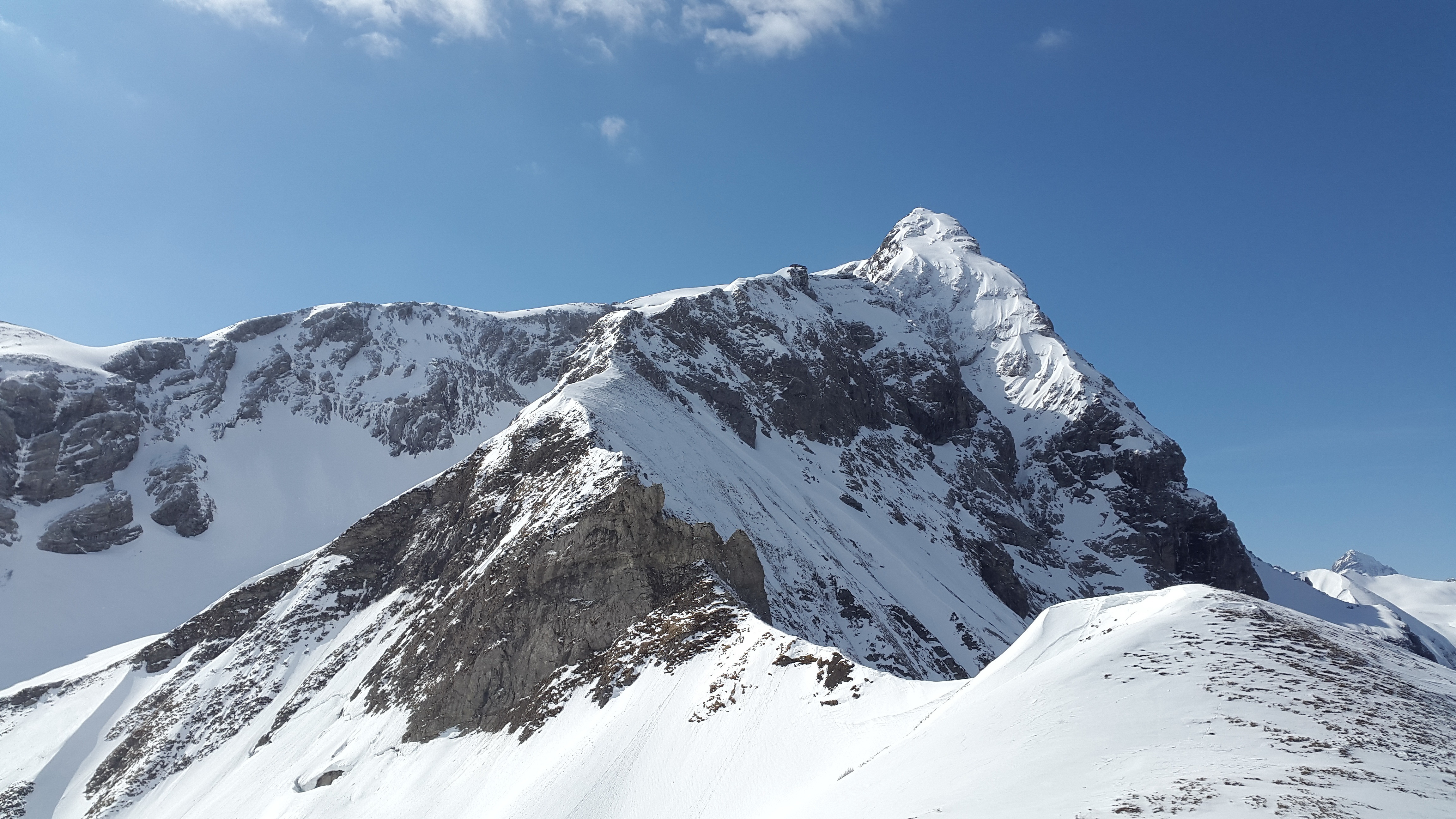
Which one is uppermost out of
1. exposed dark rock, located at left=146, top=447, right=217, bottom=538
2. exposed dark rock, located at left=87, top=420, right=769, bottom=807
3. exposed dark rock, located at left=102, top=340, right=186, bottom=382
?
exposed dark rock, located at left=102, top=340, right=186, bottom=382

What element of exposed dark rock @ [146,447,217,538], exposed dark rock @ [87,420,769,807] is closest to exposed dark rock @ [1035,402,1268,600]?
exposed dark rock @ [87,420,769,807]

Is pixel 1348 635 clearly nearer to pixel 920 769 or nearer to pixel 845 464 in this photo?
pixel 920 769

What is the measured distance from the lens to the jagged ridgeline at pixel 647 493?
39.6 meters

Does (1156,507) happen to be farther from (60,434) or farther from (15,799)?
(60,434)

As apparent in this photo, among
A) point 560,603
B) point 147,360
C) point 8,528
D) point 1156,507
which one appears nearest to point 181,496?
point 8,528

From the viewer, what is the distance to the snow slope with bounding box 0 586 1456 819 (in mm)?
14023

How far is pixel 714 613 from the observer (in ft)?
117

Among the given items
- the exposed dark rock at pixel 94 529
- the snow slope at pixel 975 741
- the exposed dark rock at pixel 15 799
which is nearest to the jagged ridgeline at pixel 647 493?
the exposed dark rock at pixel 94 529

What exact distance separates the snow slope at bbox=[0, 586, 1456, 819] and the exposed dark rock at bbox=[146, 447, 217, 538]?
182ft

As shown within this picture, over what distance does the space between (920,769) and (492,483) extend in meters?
37.1

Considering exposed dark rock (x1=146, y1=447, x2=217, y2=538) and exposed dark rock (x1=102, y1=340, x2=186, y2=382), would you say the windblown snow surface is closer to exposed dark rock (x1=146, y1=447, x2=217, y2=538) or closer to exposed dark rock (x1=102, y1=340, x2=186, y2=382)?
exposed dark rock (x1=102, y1=340, x2=186, y2=382)

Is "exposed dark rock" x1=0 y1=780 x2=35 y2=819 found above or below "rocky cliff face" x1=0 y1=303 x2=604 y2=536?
below

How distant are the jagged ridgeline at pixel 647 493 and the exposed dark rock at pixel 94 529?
3.05 feet

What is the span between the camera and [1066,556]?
10300 centimetres
